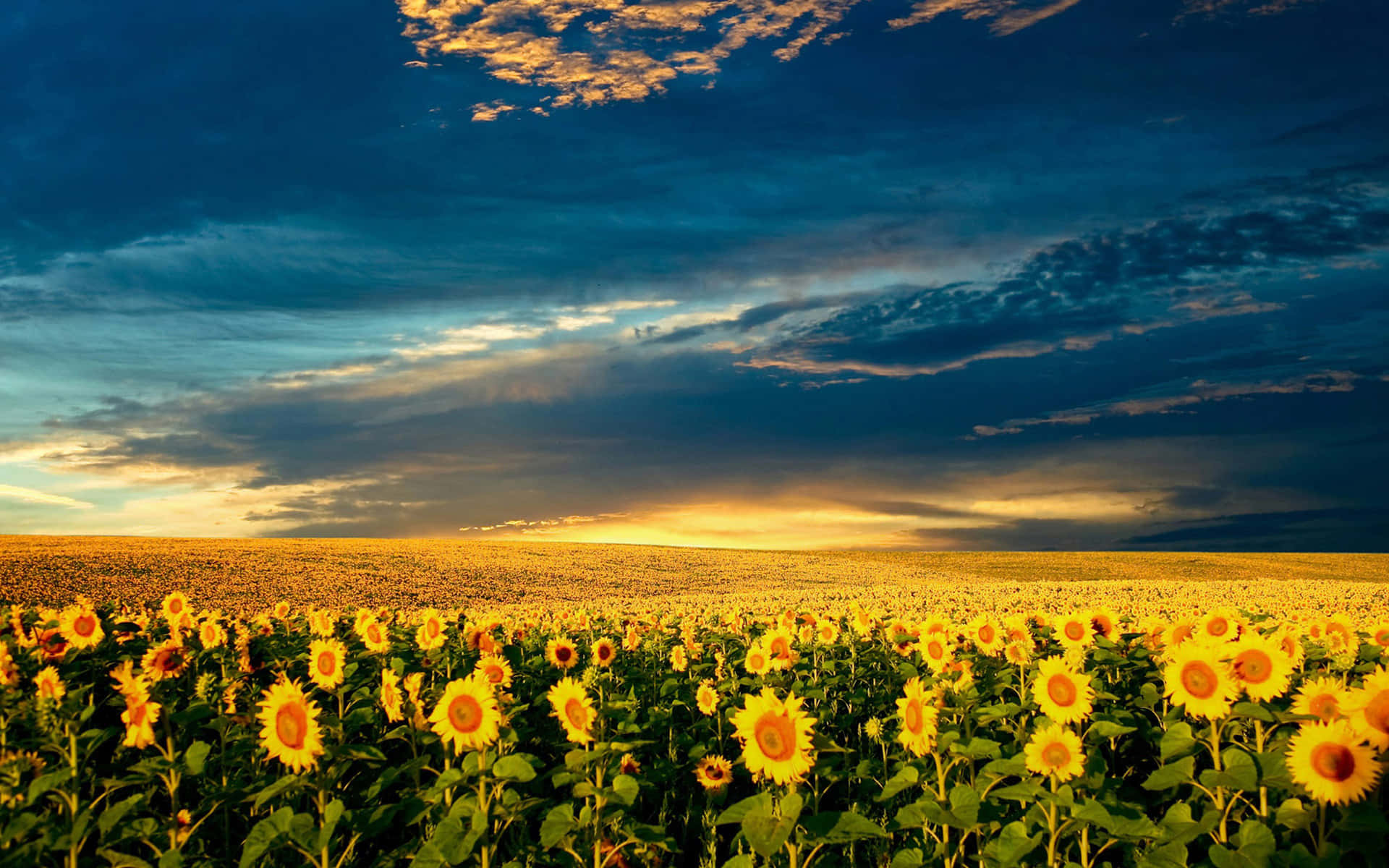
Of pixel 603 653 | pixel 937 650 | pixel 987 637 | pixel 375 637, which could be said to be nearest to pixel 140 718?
pixel 375 637

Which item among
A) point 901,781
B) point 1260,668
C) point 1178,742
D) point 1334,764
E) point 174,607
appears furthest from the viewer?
point 174,607

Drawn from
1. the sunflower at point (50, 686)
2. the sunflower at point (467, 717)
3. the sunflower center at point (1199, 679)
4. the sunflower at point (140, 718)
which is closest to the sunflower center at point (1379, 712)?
the sunflower center at point (1199, 679)

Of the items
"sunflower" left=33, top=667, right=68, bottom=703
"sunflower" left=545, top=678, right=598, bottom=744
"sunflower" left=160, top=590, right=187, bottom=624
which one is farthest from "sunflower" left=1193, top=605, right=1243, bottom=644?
"sunflower" left=160, top=590, right=187, bottom=624

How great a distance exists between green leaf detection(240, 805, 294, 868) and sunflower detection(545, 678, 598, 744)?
1885mm

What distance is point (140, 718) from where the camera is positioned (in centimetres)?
660

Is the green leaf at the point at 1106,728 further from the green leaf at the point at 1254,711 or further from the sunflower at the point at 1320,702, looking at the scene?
the sunflower at the point at 1320,702

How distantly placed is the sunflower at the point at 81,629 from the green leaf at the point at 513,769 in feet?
17.4

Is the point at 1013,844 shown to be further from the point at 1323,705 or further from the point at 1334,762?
the point at 1323,705

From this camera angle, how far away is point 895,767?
883 centimetres

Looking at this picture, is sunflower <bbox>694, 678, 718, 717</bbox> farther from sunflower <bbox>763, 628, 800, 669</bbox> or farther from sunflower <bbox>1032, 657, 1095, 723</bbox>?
sunflower <bbox>1032, 657, 1095, 723</bbox>

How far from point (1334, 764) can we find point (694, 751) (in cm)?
475

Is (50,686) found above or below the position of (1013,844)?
above

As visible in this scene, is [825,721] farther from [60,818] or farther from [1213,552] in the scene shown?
[1213,552]

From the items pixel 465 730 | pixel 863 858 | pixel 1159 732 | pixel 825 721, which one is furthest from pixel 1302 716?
pixel 465 730
